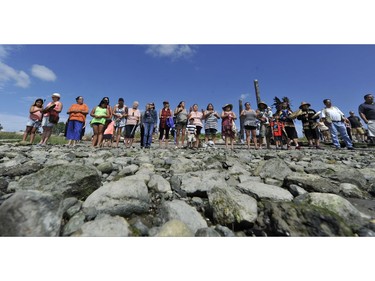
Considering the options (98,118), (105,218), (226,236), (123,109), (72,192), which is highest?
(123,109)

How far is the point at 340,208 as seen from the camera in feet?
5.58

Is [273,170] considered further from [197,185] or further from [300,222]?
[300,222]

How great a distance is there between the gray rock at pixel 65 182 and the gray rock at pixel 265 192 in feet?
5.85

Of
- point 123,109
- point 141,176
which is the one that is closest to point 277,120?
point 123,109

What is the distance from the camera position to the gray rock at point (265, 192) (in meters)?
2.01

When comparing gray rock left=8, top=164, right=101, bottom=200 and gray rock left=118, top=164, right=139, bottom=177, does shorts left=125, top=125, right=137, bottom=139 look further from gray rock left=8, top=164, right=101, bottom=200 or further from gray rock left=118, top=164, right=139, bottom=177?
gray rock left=8, top=164, right=101, bottom=200

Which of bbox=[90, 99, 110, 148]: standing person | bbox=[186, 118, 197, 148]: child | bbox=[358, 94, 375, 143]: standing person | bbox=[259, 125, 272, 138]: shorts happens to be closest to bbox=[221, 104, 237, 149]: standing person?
bbox=[186, 118, 197, 148]: child

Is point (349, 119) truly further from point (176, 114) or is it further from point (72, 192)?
point (72, 192)

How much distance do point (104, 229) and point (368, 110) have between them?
32.0 feet

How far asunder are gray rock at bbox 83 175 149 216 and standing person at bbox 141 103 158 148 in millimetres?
5421

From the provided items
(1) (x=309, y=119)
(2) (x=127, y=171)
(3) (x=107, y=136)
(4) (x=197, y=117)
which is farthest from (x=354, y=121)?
(2) (x=127, y=171)

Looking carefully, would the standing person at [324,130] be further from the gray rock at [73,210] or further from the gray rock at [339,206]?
the gray rock at [73,210]

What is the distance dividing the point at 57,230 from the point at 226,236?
1286 millimetres

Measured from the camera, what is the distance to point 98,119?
21.9 feet
